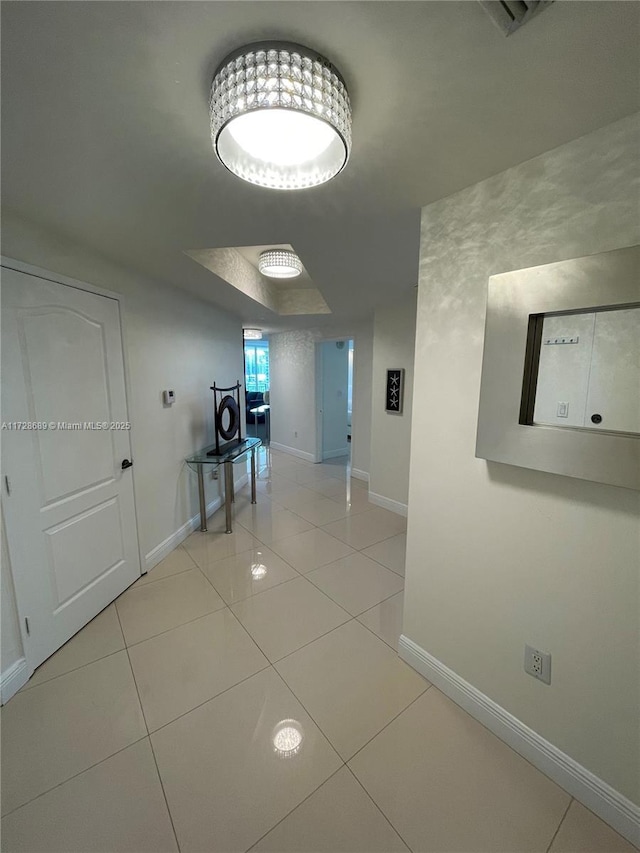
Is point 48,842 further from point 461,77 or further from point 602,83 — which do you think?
point 602,83

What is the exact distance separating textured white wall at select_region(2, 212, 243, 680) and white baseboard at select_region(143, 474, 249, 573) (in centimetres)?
5

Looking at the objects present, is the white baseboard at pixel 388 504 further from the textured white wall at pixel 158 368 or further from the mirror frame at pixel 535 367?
the mirror frame at pixel 535 367

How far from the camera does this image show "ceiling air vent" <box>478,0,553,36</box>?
0.64m

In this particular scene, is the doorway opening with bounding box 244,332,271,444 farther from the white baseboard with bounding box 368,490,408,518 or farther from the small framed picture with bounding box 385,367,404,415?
the small framed picture with bounding box 385,367,404,415

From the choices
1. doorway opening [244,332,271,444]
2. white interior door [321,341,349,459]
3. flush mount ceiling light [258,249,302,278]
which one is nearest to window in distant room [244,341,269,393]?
doorway opening [244,332,271,444]

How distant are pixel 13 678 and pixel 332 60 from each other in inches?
108

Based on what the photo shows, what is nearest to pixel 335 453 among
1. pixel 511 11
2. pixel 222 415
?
pixel 222 415

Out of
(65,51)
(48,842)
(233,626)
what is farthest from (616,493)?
(48,842)

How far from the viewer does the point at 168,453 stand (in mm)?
2838

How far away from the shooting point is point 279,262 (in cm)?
279

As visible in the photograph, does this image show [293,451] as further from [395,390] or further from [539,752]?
[539,752]

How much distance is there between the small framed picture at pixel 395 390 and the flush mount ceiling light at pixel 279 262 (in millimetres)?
1485

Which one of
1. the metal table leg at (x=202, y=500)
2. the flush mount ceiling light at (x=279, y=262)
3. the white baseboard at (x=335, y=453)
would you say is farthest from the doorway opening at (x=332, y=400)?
the metal table leg at (x=202, y=500)

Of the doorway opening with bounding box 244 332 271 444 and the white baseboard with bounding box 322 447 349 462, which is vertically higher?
→ the doorway opening with bounding box 244 332 271 444
